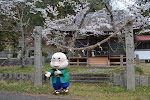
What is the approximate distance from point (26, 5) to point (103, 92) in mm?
10711

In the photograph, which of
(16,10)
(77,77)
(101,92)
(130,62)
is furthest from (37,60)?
(16,10)

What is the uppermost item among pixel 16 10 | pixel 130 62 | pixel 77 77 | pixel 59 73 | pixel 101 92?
pixel 16 10

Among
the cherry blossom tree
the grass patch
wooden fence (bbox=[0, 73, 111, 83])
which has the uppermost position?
the cherry blossom tree

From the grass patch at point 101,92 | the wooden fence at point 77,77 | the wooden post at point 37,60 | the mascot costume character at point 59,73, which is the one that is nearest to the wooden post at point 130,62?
the grass patch at point 101,92

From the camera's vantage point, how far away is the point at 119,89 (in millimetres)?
6492

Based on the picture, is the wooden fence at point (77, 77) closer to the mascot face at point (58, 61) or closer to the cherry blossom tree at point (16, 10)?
the mascot face at point (58, 61)

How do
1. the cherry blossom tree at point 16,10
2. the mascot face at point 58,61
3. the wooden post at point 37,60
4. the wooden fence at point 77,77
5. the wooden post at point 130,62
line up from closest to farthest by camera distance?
the mascot face at point 58,61, the wooden post at point 130,62, the wooden post at point 37,60, the wooden fence at point 77,77, the cherry blossom tree at point 16,10


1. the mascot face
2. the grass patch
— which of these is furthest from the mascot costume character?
the grass patch

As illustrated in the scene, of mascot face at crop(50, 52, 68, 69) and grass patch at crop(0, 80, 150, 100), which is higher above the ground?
mascot face at crop(50, 52, 68, 69)

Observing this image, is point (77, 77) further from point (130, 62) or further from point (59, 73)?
point (130, 62)

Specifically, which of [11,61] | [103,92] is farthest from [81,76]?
[11,61]

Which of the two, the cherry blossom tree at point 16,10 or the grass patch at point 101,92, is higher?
the cherry blossom tree at point 16,10

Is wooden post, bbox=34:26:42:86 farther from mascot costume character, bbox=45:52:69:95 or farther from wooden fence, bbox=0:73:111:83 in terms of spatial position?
mascot costume character, bbox=45:52:69:95

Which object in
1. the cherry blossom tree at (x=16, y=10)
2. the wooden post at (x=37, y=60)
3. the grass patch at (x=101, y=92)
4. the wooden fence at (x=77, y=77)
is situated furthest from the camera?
the cherry blossom tree at (x=16, y=10)
